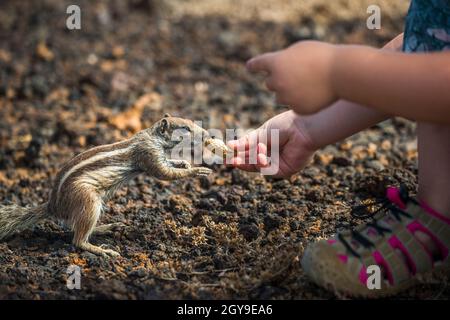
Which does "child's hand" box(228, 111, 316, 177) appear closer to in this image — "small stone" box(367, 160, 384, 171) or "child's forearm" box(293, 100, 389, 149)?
"child's forearm" box(293, 100, 389, 149)

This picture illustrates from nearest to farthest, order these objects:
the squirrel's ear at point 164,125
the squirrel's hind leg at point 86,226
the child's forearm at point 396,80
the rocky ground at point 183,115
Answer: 1. the child's forearm at point 396,80
2. the rocky ground at point 183,115
3. the squirrel's hind leg at point 86,226
4. the squirrel's ear at point 164,125

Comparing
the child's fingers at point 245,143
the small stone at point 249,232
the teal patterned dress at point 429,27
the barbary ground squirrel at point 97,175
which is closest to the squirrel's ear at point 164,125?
the barbary ground squirrel at point 97,175

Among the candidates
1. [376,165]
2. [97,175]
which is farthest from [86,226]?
[376,165]

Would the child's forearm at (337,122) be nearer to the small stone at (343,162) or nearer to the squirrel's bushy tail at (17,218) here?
the small stone at (343,162)

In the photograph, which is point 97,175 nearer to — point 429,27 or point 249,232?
point 249,232
